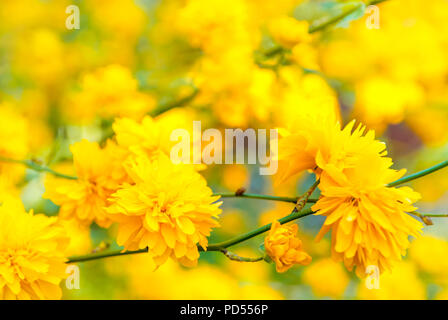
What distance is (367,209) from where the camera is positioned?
373 millimetres

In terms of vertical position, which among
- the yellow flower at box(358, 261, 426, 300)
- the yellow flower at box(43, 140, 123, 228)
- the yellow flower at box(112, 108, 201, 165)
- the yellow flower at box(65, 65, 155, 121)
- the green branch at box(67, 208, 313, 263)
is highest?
the yellow flower at box(65, 65, 155, 121)

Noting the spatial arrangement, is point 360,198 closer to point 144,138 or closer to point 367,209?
point 367,209

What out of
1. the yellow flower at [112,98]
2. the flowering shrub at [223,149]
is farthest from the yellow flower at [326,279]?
the yellow flower at [112,98]

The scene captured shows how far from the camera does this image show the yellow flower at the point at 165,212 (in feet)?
1.27

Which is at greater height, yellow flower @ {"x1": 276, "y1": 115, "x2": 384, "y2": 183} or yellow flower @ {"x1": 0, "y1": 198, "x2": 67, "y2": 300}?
yellow flower @ {"x1": 276, "y1": 115, "x2": 384, "y2": 183}

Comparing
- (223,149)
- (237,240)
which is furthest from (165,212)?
(223,149)

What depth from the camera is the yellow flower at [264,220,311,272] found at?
0.38 m

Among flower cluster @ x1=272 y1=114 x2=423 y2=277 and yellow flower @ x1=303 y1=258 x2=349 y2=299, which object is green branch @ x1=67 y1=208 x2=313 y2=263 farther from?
yellow flower @ x1=303 y1=258 x2=349 y2=299

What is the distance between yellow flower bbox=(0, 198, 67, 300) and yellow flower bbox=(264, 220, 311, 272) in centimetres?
16

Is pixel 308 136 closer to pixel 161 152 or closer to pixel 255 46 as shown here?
pixel 161 152

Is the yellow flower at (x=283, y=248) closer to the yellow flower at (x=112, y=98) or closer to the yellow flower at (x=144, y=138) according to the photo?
the yellow flower at (x=144, y=138)

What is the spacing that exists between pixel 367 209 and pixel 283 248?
62mm

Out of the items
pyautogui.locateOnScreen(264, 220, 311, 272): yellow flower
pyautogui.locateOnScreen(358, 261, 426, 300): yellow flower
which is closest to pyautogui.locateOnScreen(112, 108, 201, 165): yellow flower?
pyautogui.locateOnScreen(264, 220, 311, 272): yellow flower

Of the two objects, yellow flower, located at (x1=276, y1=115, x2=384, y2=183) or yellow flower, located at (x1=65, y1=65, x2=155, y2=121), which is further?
yellow flower, located at (x1=65, y1=65, x2=155, y2=121)
